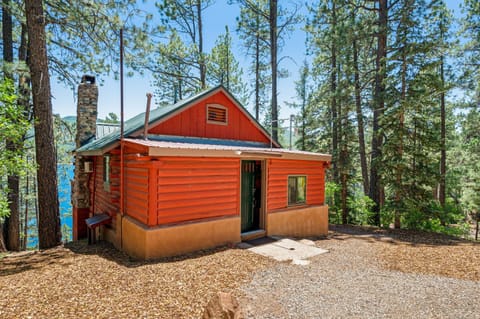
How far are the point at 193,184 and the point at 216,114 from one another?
14.1 ft

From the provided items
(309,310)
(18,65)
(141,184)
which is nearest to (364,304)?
(309,310)

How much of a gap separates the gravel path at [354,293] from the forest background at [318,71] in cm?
631

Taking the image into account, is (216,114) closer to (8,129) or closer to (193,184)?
(193,184)

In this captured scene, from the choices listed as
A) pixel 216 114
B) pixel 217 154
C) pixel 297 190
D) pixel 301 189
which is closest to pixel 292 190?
pixel 297 190

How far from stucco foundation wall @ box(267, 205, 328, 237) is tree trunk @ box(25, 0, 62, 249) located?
7051 millimetres

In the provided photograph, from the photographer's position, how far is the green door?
788 centimetres

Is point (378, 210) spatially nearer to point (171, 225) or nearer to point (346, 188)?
point (346, 188)

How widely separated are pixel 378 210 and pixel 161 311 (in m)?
12.2

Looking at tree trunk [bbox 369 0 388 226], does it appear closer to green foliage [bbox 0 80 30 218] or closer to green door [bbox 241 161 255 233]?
green door [bbox 241 161 255 233]

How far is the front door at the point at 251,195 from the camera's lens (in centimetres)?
790

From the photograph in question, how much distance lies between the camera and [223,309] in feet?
9.80

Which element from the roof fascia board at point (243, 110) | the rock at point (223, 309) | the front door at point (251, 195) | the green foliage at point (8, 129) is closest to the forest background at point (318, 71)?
the green foliage at point (8, 129)

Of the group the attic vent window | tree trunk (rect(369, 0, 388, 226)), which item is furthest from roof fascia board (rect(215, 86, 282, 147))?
tree trunk (rect(369, 0, 388, 226))

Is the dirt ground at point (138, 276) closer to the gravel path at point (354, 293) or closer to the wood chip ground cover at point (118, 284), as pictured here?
the wood chip ground cover at point (118, 284)
